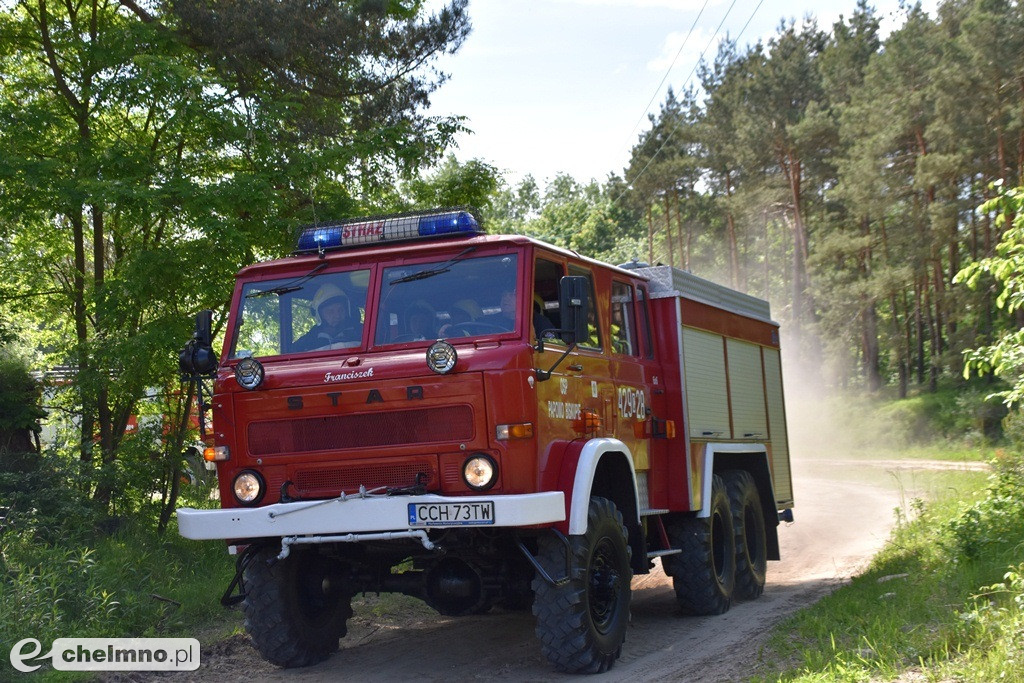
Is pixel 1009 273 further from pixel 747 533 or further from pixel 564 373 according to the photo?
pixel 564 373

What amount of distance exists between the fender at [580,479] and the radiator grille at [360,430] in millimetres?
740

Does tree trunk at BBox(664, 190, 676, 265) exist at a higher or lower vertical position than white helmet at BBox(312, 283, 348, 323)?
higher

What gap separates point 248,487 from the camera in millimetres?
7402

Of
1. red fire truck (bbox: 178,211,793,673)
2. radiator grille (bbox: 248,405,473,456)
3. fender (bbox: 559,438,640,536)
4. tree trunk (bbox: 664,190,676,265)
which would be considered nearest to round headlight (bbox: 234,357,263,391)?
A: red fire truck (bbox: 178,211,793,673)

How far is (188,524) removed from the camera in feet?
23.6

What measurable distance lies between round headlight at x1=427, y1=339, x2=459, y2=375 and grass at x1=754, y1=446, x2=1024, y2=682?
8.90ft

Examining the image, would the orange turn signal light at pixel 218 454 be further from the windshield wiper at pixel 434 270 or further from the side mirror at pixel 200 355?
the windshield wiper at pixel 434 270

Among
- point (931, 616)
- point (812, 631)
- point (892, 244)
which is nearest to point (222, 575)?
point (812, 631)

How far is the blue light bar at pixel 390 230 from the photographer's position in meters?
7.82

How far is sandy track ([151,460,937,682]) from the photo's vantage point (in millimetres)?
7559

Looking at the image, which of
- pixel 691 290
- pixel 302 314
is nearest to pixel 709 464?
pixel 691 290

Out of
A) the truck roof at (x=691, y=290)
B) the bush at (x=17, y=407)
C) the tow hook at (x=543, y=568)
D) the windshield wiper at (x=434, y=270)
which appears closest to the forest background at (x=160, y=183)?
the bush at (x=17, y=407)

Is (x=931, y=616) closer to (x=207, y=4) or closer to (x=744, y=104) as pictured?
(x=207, y=4)

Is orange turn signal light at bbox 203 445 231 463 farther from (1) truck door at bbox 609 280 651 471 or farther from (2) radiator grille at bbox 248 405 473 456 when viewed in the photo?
(1) truck door at bbox 609 280 651 471
